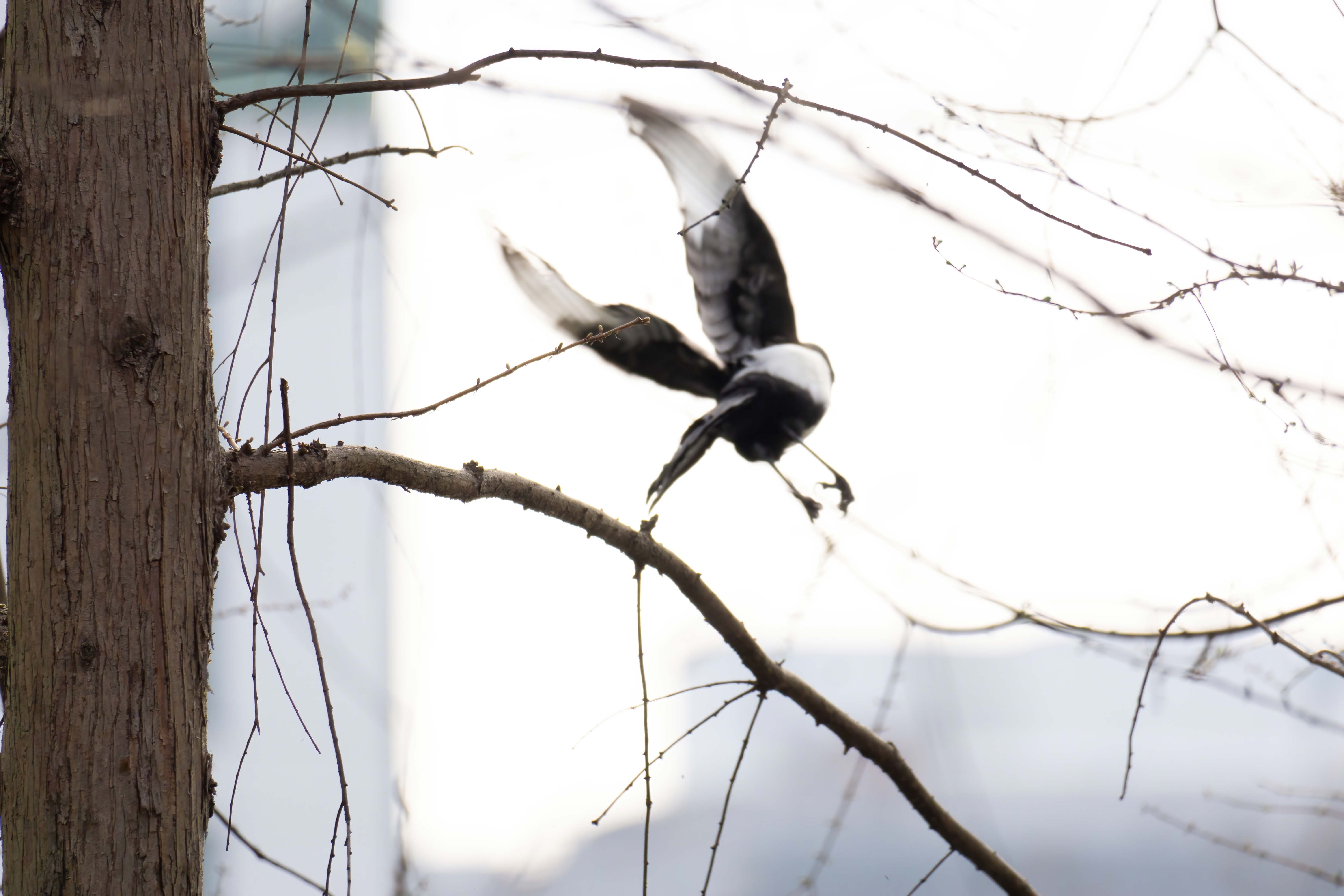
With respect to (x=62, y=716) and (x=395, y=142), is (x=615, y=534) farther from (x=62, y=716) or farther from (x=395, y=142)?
(x=395, y=142)

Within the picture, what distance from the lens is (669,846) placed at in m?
1.05

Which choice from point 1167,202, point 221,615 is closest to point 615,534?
point 221,615

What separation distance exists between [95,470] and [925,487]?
33.2 inches

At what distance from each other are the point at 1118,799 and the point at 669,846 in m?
0.52

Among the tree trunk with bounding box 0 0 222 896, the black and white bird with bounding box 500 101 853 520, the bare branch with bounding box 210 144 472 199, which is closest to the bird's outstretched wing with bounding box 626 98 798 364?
the black and white bird with bounding box 500 101 853 520

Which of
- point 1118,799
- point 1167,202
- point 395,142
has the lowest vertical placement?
point 1118,799

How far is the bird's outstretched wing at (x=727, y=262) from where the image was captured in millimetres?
1076

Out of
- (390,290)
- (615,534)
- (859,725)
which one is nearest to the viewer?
(615,534)

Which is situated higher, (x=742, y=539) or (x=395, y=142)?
(x=395, y=142)

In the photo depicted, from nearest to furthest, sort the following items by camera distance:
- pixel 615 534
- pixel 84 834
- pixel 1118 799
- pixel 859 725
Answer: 1. pixel 84 834
2. pixel 615 534
3. pixel 859 725
4. pixel 1118 799

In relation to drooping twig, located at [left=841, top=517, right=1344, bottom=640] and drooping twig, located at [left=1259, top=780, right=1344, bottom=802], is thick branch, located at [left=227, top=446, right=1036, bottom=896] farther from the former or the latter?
drooping twig, located at [left=1259, top=780, right=1344, bottom=802]

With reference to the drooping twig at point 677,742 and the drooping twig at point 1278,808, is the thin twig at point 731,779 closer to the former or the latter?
the drooping twig at point 677,742

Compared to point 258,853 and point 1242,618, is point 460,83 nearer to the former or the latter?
point 258,853

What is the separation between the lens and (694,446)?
1.07 metres
